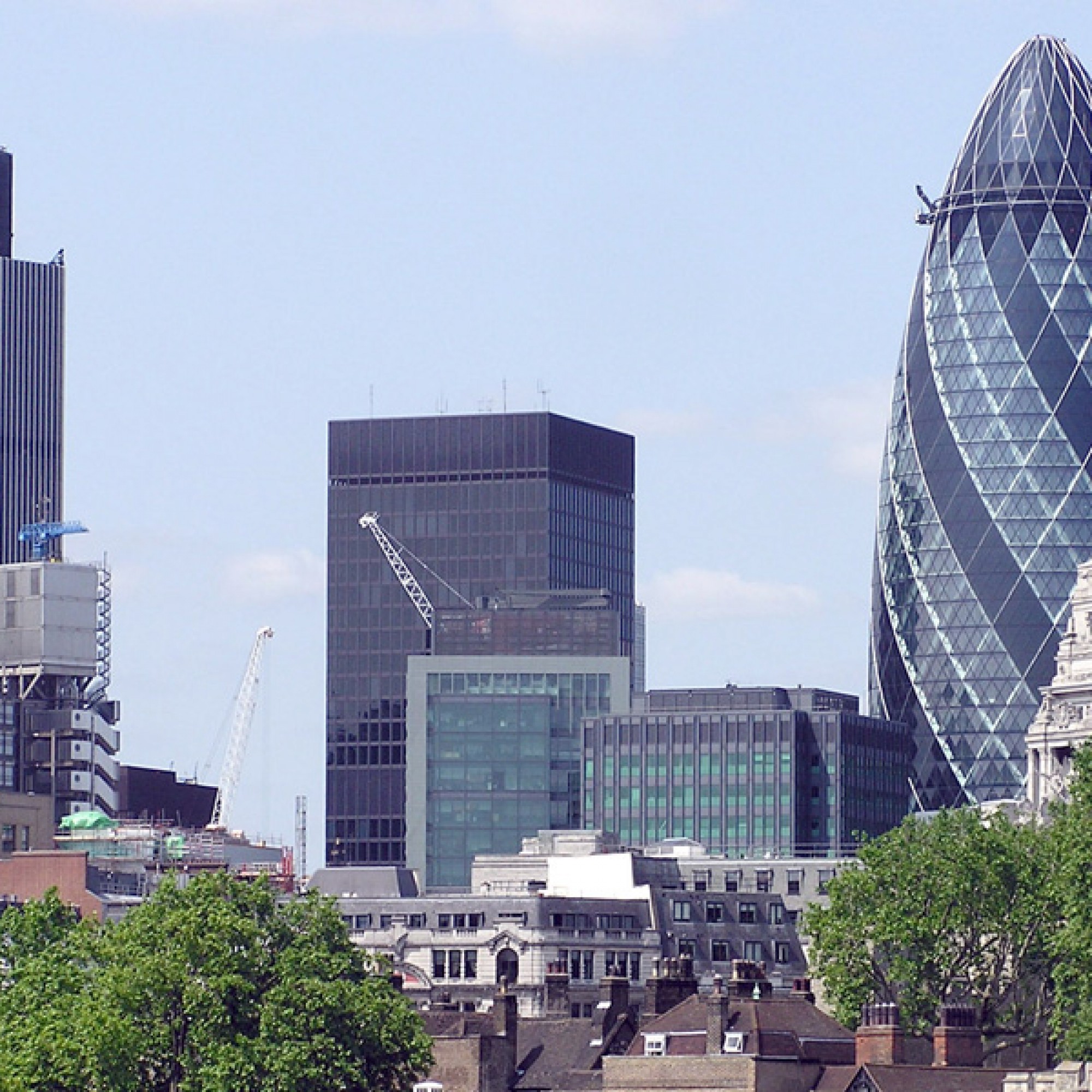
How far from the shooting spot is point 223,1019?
13012cm

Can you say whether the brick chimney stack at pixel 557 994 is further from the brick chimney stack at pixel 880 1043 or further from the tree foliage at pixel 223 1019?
the brick chimney stack at pixel 880 1043

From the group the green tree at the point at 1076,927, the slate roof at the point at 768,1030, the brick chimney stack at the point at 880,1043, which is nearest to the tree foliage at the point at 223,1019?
the slate roof at the point at 768,1030

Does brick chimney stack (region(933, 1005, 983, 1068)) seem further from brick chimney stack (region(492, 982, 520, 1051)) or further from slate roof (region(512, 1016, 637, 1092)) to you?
brick chimney stack (region(492, 982, 520, 1051))

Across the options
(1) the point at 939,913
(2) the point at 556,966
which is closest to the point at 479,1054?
(1) the point at 939,913

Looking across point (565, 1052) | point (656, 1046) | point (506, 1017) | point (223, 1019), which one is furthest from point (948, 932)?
point (223, 1019)

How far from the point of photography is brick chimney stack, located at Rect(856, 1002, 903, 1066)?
12962cm

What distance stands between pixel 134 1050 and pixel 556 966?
67.4 metres

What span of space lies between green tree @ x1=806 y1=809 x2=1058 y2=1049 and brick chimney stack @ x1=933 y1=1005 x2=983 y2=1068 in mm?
16644

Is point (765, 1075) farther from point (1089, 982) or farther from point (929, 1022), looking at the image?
point (929, 1022)

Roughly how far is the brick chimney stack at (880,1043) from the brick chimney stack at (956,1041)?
1.20 metres

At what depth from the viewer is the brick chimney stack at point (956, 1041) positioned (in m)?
132

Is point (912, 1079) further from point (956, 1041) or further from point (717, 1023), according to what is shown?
point (717, 1023)

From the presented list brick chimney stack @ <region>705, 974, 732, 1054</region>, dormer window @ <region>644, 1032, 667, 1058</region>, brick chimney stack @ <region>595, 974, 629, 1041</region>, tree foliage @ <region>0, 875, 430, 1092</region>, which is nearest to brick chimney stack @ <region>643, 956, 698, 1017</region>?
brick chimney stack @ <region>595, 974, 629, 1041</region>

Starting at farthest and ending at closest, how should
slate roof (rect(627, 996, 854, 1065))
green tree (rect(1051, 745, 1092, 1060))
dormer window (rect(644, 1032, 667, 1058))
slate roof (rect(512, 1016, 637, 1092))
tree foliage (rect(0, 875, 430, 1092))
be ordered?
slate roof (rect(512, 1016, 637, 1092))
dormer window (rect(644, 1032, 667, 1058))
slate roof (rect(627, 996, 854, 1065))
green tree (rect(1051, 745, 1092, 1060))
tree foliage (rect(0, 875, 430, 1092))
